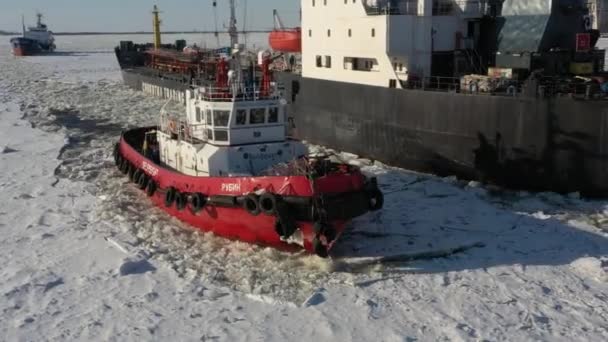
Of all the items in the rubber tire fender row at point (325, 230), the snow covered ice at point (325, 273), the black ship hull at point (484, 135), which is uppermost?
the black ship hull at point (484, 135)

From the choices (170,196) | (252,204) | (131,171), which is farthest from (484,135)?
(131,171)

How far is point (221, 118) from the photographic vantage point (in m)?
11.0

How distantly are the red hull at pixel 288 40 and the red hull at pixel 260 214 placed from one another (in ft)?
33.8

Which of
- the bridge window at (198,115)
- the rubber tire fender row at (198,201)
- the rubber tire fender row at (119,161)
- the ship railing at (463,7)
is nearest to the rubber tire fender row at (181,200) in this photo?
the rubber tire fender row at (198,201)

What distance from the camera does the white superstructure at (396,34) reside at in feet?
47.0

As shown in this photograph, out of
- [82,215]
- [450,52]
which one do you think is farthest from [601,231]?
[82,215]

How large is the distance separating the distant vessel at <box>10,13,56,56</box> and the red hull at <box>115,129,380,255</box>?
70279mm

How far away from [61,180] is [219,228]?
596 centimetres

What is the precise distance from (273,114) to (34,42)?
73.1 m

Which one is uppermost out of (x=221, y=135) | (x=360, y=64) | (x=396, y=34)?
(x=396, y=34)

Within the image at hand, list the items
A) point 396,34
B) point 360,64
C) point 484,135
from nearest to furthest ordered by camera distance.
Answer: point 484,135, point 396,34, point 360,64

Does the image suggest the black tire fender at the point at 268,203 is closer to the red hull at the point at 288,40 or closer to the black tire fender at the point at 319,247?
the black tire fender at the point at 319,247

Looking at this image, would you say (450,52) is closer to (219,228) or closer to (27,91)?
(219,228)

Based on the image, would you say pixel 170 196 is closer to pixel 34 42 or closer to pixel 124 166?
pixel 124 166
